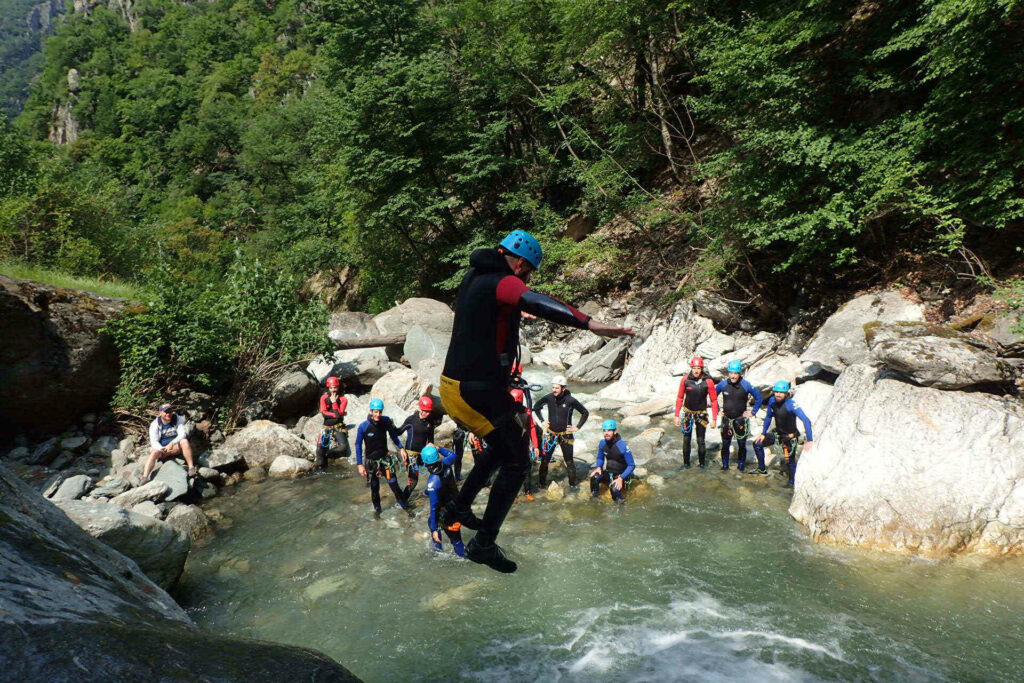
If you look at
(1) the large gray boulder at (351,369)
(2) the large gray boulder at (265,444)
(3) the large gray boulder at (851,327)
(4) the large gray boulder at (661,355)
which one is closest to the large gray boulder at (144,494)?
(2) the large gray boulder at (265,444)

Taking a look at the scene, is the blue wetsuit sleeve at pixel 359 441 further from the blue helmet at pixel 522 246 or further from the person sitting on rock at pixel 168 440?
the blue helmet at pixel 522 246

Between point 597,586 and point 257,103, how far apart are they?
190 ft

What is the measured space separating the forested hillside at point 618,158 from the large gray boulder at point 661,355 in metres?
1.23

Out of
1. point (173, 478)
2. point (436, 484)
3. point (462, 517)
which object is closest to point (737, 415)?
point (436, 484)

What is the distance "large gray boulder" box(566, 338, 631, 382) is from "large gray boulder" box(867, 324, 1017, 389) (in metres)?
9.68

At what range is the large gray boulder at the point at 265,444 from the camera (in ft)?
42.0

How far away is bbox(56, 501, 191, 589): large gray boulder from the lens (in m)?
6.91

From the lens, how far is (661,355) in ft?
55.3

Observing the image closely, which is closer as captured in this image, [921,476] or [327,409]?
[921,476]

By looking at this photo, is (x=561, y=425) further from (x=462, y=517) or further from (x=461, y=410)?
(x=461, y=410)

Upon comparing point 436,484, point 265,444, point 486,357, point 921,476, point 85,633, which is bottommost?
point 265,444

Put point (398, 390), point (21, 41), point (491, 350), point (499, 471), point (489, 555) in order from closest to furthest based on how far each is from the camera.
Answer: point (491, 350)
point (499, 471)
point (489, 555)
point (398, 390)
point (21, 41)

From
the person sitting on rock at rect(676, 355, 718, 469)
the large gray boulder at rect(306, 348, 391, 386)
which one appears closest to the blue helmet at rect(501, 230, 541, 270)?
the person sitting on rock at rect(676, 355, 718, 469)

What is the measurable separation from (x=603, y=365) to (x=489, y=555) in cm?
1454
